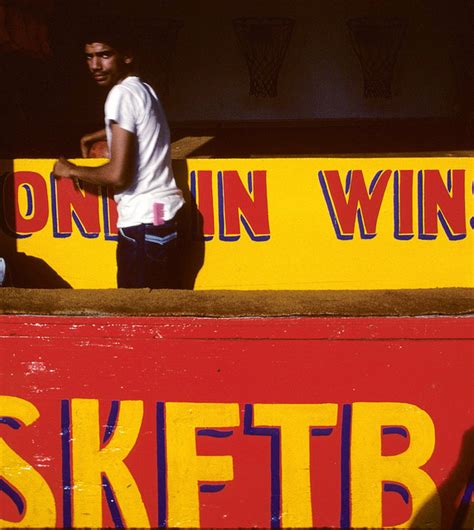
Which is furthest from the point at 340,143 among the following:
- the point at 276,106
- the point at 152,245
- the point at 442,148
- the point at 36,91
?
the point at 152,245

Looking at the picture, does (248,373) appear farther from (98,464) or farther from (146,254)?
(146,254)

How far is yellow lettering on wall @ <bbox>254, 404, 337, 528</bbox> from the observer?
2.04 m

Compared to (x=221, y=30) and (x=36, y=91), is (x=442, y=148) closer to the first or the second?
(x=221, y=30)

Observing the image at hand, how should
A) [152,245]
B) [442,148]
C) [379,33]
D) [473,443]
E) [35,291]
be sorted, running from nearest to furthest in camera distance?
[473,443] → [35,291] → [152,245] → [442,148] → [379,33]

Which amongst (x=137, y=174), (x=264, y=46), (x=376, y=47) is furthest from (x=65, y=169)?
(x=376, y=47)

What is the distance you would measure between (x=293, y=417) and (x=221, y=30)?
13.4 meters

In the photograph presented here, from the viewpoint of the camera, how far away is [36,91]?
1521 centimetres

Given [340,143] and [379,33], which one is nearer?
[340,143]

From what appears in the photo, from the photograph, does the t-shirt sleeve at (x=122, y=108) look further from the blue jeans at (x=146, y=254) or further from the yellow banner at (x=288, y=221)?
the yellow banner at (x=288, y=221)

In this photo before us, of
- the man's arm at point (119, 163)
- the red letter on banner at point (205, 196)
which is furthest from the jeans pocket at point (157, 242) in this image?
the red letter on banner at point (205, 196)

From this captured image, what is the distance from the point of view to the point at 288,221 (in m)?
4.46

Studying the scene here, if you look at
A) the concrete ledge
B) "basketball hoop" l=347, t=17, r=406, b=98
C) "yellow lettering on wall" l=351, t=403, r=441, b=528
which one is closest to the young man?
the concrete ledge

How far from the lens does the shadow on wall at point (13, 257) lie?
4.42m

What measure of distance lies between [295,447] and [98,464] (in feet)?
1.76
